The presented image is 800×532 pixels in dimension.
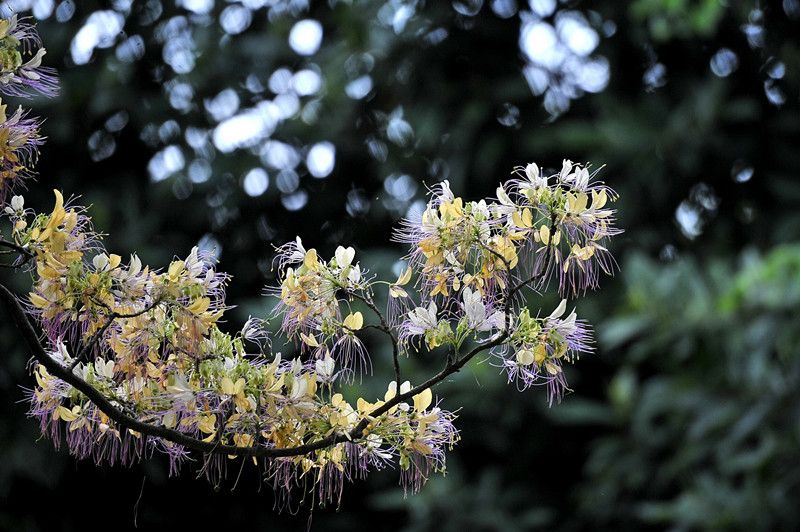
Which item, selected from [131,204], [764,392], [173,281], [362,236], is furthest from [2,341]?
[173,281]

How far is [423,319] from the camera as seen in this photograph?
900 mm

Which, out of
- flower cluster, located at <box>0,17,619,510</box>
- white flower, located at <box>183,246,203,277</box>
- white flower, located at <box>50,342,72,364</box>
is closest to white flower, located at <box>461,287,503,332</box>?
flower cluster, located at <box>0,17,619,510</box>

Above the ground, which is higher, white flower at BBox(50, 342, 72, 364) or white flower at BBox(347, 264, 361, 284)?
white flower at BBox(347, 264, 361, 284)

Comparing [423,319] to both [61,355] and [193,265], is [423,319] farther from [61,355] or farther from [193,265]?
[61,355]

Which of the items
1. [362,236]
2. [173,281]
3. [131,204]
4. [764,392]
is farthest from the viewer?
[362,236]

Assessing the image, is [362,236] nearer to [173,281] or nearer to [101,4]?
[101,4]

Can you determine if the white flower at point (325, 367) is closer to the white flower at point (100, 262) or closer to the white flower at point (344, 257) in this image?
the white flower at point (344, 257)

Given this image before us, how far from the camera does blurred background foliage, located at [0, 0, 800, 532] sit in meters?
3.54

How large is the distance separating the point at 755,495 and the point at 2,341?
92.4 inches

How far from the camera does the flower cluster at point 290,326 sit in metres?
0.87

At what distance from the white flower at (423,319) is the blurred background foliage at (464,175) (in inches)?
99.5

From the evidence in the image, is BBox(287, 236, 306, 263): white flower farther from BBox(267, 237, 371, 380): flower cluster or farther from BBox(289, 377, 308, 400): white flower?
BBox(289, 377, 308, 400): white flower

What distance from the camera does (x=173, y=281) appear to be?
87cm

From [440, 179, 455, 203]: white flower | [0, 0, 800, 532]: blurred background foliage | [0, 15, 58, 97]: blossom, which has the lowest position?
[0, 0, 800, 532]: blurred background foliage
